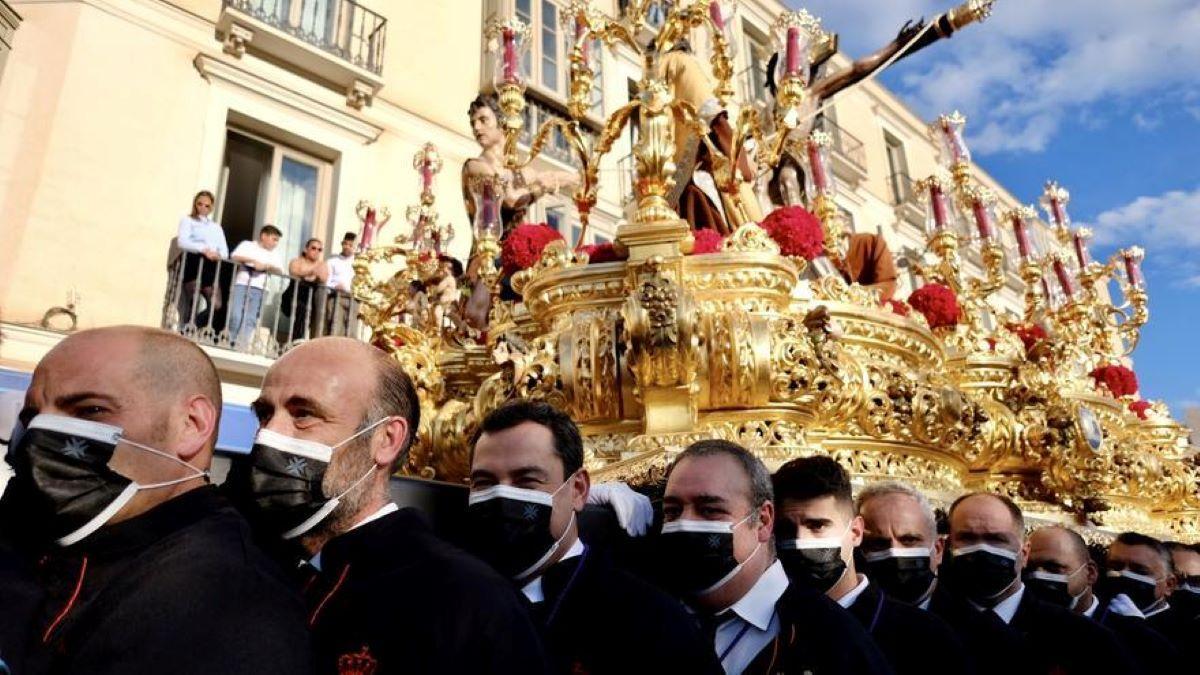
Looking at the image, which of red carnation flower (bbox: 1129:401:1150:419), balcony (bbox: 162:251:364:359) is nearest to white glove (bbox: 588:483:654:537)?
balcony (bbox: 162:251:364:359)

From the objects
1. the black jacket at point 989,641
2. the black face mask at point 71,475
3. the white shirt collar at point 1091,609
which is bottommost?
the white shirt collar at point 1091,609

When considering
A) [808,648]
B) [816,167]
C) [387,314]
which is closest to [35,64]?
[387,314]

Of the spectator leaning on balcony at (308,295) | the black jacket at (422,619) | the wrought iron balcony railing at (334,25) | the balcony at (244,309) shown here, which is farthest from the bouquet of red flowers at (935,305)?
the wrought iron balcony railing at (334,25)

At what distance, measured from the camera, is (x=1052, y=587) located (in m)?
3.44

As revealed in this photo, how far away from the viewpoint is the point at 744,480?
2225 millimetres

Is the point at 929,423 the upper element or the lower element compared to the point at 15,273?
lower

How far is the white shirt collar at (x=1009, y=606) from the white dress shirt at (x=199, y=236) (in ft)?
27.4

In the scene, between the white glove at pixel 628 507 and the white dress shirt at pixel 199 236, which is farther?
the white dress shirt at pixel 199 236

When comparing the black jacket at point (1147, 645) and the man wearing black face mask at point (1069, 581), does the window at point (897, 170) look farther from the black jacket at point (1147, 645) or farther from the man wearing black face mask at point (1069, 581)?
the black jacket at point (1147, 645)

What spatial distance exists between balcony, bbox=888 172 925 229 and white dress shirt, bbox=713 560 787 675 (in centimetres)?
1879

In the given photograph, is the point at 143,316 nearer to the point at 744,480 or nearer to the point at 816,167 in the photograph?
the point at 816,167

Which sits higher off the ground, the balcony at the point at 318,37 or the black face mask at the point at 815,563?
the balcony at the point at 318,37

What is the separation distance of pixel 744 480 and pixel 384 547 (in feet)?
3.38

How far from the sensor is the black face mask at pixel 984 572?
9.46 feet
